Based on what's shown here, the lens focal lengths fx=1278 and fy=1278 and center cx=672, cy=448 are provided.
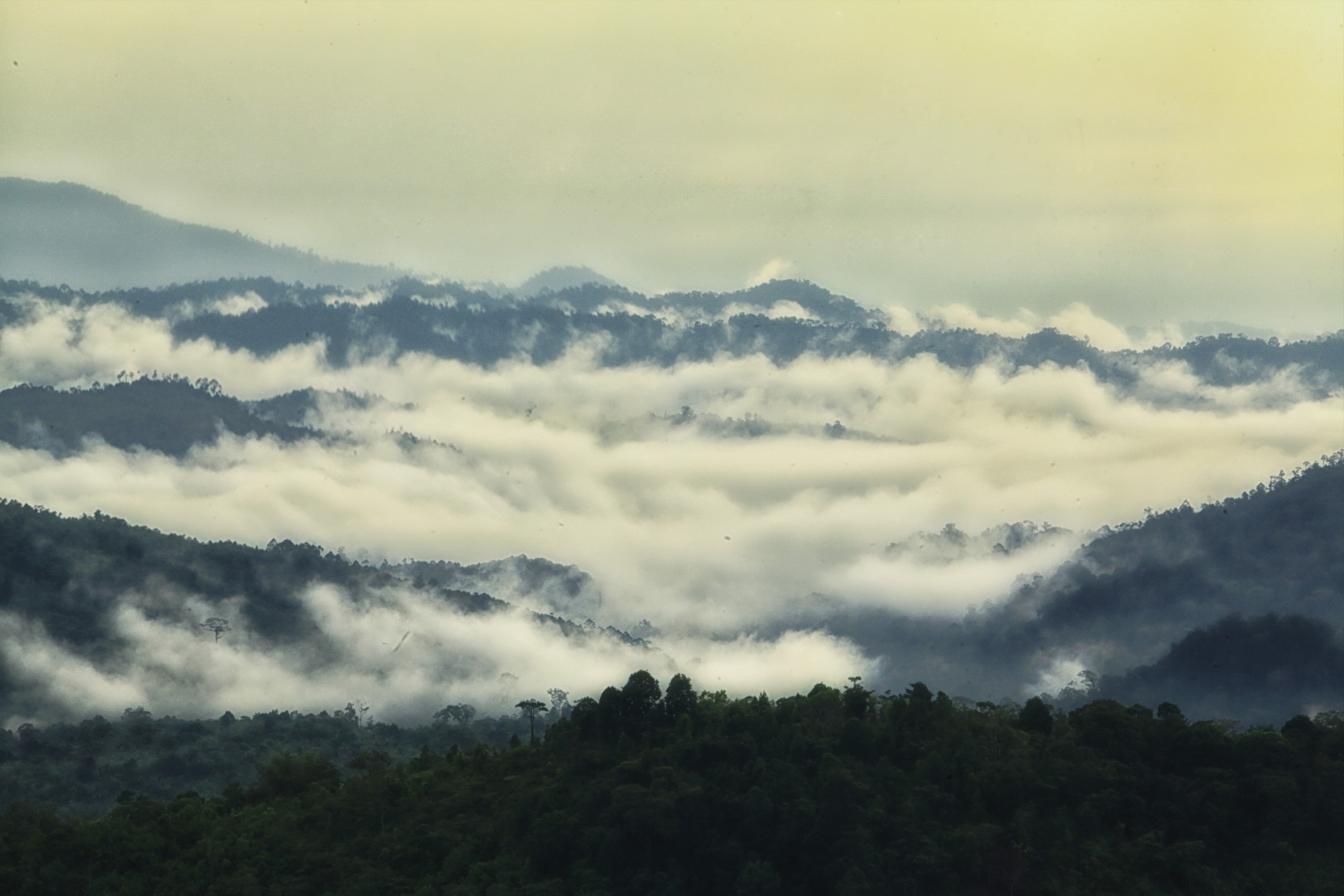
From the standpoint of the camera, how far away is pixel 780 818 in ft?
207

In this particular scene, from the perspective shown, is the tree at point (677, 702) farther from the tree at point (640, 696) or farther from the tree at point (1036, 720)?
the tree at point (1036, 720)

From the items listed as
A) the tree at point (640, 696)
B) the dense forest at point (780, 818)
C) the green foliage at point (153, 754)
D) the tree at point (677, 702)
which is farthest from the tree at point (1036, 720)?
the green foliage at point (153, 754)

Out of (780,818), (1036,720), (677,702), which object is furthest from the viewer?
(1036,720)

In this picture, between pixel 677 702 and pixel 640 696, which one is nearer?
pixel 640 696

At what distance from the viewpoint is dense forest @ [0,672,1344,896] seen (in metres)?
61.1

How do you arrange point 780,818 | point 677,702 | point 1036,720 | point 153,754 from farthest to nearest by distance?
point 153,754
point 1036,720
point 677,702
point 780,818

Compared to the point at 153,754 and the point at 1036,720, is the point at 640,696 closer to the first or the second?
the point at 1036,720

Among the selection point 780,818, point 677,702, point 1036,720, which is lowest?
point 780,818

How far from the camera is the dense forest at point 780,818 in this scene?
61.1 metres

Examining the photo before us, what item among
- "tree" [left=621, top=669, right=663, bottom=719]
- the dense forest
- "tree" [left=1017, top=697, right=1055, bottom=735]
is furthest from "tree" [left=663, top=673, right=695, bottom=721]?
"tree" [left=1017, top=697, right=1055, bottom=735]

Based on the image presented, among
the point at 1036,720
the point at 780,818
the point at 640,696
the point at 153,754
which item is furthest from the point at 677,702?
the point at 153,754

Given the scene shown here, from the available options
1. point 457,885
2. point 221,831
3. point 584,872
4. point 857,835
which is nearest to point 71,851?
point 221,831

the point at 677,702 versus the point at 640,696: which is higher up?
the point at 640,696

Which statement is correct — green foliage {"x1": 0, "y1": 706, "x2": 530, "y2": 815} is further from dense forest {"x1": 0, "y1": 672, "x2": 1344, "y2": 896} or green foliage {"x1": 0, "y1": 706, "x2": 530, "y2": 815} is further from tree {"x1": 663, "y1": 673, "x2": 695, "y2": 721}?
tree {"x1": 663, "y1": 673, "x2": 695, "y2": 721}
